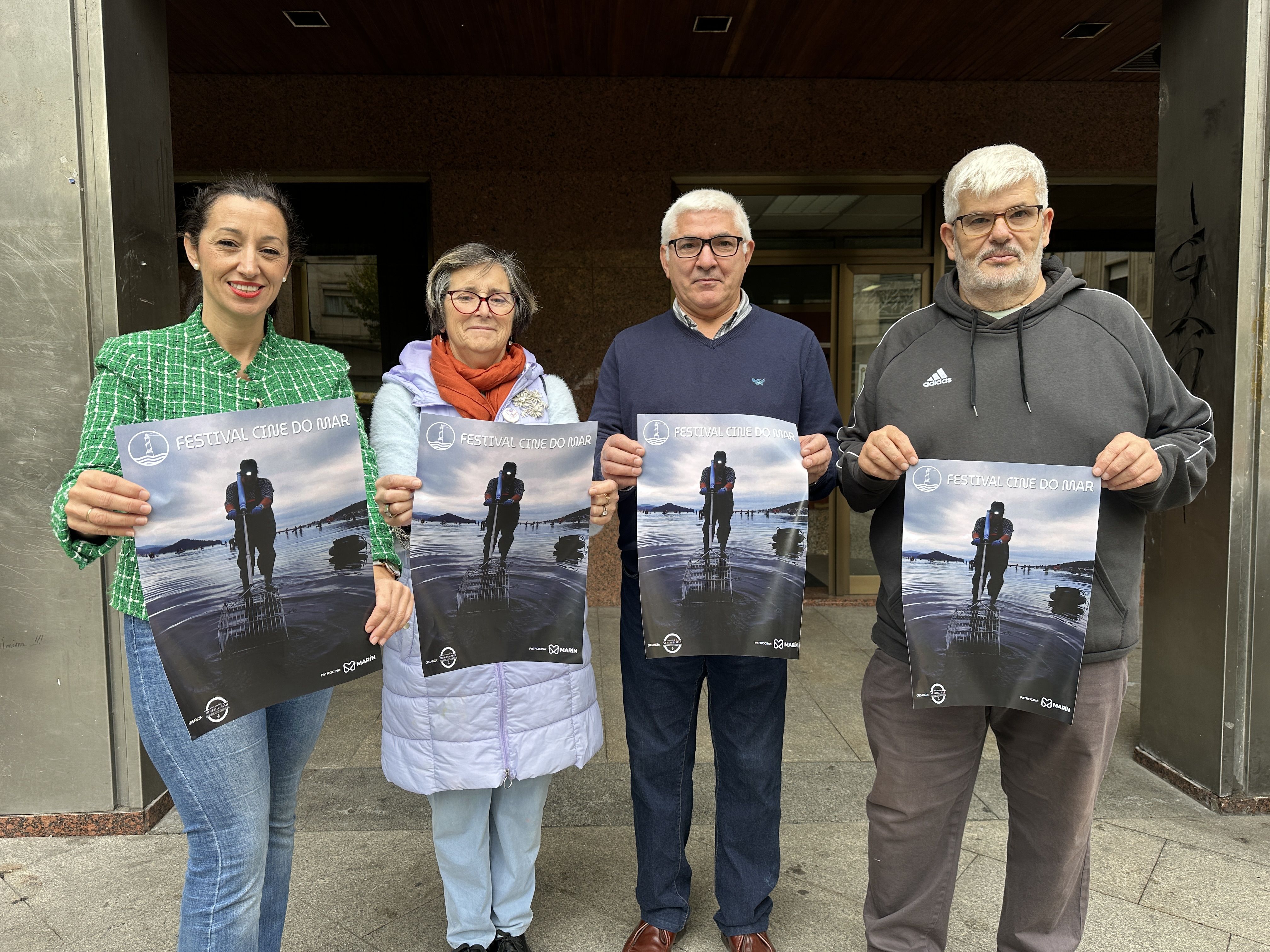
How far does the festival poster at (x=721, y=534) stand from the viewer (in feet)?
6.86

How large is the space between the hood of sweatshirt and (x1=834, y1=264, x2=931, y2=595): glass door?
480 centimetres

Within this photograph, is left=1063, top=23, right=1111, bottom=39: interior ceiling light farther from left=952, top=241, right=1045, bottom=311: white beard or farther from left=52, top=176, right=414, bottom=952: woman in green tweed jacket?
left=52, top=176, right=414, bottom=952: woman in green tweed jacket

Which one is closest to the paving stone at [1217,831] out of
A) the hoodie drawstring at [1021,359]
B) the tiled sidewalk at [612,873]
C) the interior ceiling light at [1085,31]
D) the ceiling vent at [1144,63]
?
the tiled sidewalk at [612,873]

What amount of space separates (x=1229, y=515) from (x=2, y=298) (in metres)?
4.73

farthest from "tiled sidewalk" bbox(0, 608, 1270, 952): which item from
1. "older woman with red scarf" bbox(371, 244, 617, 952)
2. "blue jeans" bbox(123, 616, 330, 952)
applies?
"blue jeans" bbox(123, 616, 330, 952)

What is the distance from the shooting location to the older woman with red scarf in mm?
2244

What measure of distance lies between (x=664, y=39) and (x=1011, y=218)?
173 inches

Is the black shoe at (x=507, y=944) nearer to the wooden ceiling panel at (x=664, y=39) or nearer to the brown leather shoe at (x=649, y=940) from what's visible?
the brown leather shoe at (x=649, y=940)

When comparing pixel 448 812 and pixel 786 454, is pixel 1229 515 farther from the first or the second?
pixel 448 812

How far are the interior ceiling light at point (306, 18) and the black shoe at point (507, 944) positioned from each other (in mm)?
5170

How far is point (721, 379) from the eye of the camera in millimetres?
2359

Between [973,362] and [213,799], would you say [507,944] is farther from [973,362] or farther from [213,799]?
[973,362]

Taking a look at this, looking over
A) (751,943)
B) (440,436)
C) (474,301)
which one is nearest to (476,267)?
(474,301)

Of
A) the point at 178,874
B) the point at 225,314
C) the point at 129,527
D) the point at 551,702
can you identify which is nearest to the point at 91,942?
the point at 178,874
